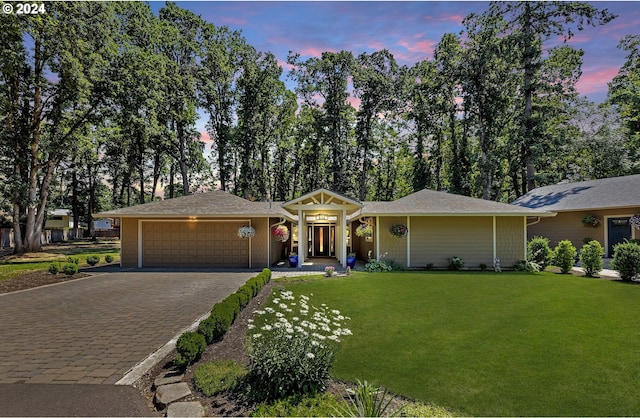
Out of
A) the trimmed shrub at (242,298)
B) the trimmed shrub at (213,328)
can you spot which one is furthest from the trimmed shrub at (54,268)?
the trimmed shrub at (213,328)

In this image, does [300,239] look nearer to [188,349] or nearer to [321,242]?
[321,242]

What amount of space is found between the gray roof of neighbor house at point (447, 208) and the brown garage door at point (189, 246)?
6188 mm

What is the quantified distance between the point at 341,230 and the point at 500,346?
398 inches

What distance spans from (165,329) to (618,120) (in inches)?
1383

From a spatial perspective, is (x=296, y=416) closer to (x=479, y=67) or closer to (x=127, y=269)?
(x=127, y=269)

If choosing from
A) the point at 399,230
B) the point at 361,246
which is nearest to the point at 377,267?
the point at 399,230

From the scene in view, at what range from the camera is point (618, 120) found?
25969mm

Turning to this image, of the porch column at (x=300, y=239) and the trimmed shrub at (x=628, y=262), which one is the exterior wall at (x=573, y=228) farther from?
the porch column at (x=300, y=239)

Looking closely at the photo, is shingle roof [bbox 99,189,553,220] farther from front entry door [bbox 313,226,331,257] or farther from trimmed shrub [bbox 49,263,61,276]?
front entry door [bbox 313,226,331,257]

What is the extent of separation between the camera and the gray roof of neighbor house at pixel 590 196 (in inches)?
599

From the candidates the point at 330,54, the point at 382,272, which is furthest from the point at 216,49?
the point at 382,272

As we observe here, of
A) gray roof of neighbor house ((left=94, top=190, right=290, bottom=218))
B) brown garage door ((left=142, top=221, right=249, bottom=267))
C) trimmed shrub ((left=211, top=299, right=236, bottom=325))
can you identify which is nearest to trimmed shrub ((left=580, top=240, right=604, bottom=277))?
gray roof of neighbor house ((left=94, top=190, right=290, bottom=218))

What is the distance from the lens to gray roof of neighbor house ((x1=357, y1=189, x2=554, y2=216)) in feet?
45.5

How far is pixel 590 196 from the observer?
17328 millimetres
